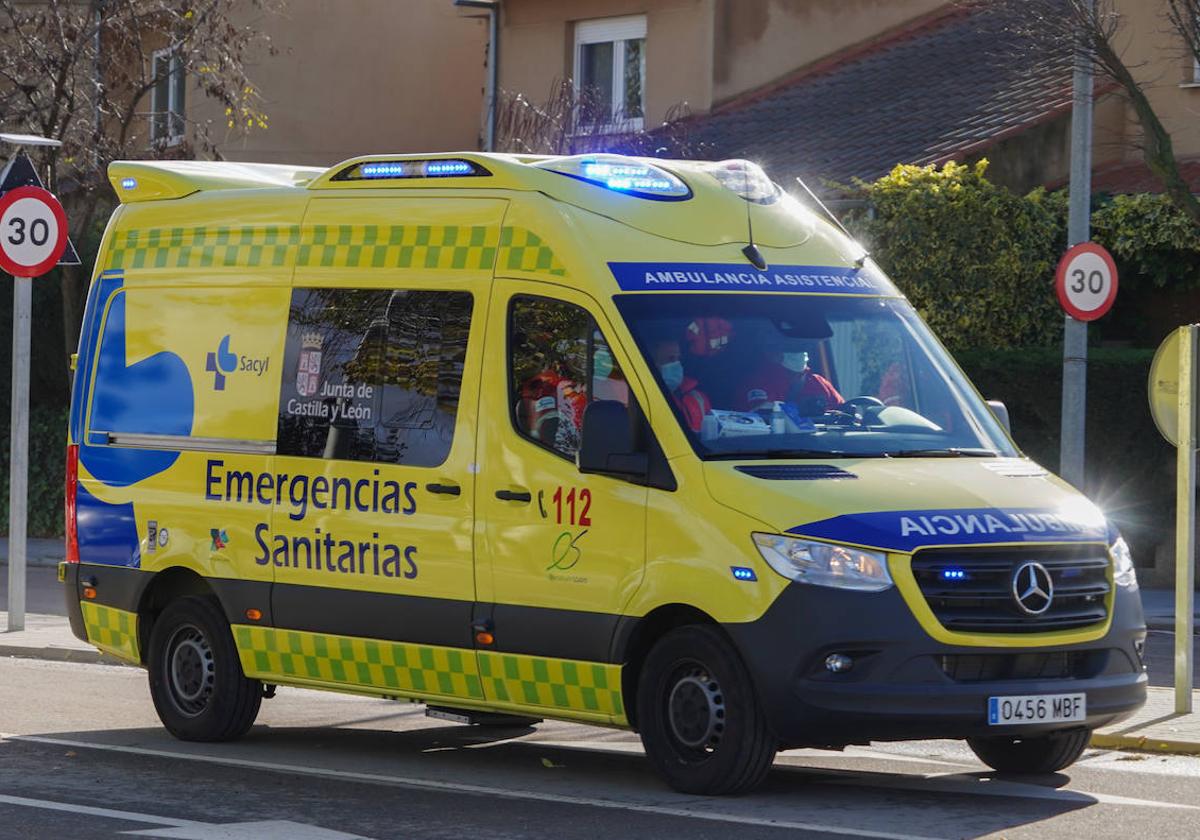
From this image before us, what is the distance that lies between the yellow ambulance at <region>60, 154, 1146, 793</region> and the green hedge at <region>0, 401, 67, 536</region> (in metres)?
15.2

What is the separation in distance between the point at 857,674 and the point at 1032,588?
79cm

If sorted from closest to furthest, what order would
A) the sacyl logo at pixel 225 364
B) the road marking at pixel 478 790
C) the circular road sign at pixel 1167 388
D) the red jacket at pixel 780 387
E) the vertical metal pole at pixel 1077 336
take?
the road marking at pixel 478 790
the red jacket at pixel 780 387
the sacyl logo at pixel 225 364
the circular road sign at pixel 1167 388
the vertical metal pole at pixel 1077 336

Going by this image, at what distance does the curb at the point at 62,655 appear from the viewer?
1511 cm

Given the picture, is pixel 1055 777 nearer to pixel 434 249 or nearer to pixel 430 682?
pixel 430 682

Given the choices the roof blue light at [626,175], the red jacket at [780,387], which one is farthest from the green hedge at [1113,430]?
the red jacket at [780,387]

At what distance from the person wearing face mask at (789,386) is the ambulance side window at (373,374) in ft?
4.43

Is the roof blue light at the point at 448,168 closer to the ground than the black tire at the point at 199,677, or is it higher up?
higher up

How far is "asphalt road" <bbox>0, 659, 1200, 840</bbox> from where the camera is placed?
8445 mm

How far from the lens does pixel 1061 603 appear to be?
8914 mm

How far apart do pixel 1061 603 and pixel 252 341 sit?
4183mm

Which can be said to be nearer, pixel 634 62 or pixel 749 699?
pixel 749 699

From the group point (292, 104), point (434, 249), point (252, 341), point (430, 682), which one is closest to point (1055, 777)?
point (430, 682)

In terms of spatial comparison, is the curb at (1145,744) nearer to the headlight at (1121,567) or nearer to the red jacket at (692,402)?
the headlight at (1121,567)

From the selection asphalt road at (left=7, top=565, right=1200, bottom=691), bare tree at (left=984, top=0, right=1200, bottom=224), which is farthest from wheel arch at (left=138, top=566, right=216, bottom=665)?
bare tree at (left=984, top=0, right=1200, bottom=224)
